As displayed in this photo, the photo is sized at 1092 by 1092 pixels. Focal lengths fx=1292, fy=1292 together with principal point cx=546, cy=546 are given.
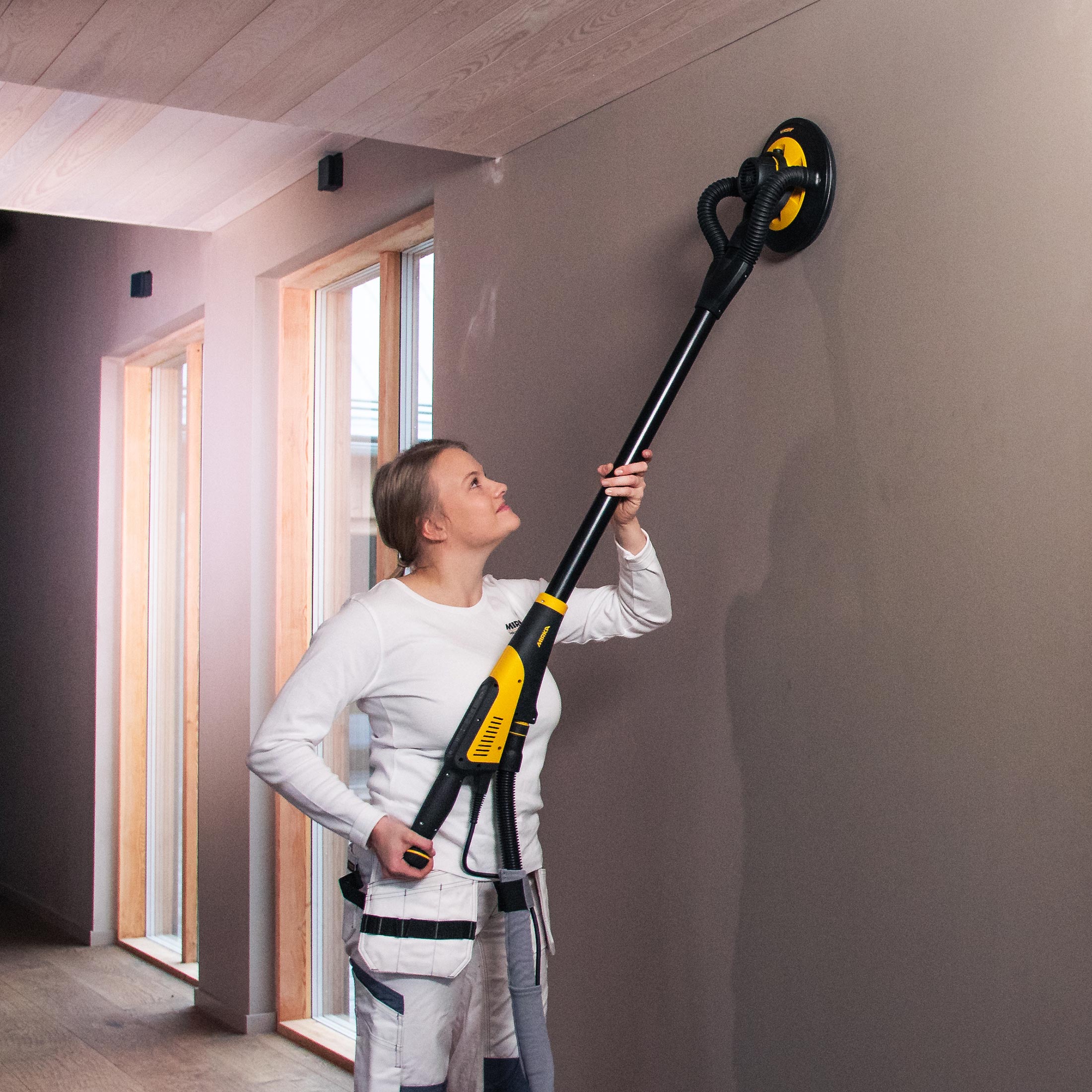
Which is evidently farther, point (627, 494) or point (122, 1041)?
point (122, 1041)

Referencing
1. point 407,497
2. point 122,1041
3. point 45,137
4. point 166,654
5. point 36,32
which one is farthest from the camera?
point 166,654

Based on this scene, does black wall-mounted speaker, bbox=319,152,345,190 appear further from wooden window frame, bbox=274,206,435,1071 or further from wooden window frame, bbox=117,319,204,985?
wooden window frame, bbox=117,319,204,985

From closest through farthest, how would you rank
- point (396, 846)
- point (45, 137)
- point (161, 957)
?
point (396, 846), point (45, 137), point (161, 957)

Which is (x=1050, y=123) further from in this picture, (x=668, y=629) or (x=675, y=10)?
(x=668, y=629)

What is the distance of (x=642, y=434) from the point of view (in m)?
1.86

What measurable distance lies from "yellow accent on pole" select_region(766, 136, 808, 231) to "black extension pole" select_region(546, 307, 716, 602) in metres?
0.22

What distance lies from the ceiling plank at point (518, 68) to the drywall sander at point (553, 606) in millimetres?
316

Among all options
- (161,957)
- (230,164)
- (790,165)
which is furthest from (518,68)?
(161,957)

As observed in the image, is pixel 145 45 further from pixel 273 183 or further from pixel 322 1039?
pixel 322 1039

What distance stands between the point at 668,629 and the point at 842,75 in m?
0.93

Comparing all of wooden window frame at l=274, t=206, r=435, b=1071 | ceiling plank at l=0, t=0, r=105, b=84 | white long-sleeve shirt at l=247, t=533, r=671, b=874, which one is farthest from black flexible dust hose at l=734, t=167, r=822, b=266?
wooden window frame at l=274, t=206, r=435, b=1071

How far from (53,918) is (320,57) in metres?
4.08

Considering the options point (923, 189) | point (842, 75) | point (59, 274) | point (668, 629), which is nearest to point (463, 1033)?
point (668, 629)

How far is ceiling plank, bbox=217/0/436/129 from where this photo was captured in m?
2.04
